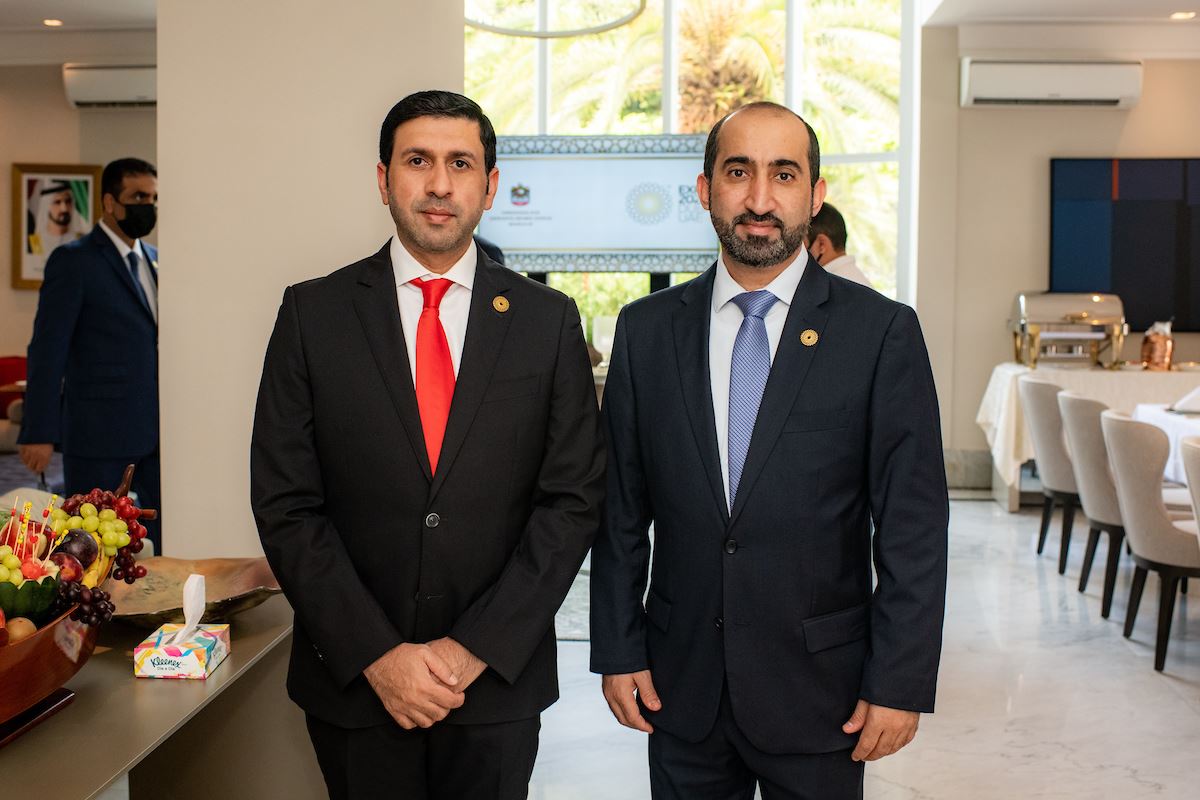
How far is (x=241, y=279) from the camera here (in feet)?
8.82

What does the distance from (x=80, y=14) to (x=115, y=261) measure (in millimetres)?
5984

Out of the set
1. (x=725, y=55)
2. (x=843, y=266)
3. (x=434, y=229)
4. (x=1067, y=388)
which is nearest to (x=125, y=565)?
(x=434, y=229)

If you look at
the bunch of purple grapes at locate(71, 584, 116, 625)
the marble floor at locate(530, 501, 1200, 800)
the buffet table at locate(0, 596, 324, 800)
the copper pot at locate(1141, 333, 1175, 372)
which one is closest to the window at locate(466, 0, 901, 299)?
the copper pot at locate(1141, 333, 1175, 372)

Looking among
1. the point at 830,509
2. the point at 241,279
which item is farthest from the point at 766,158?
the point at 241,279

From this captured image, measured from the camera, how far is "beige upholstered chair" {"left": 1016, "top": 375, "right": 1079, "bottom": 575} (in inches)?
230

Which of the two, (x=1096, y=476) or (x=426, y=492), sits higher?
(x=426, y=492)

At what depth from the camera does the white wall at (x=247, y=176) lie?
8.61 feet

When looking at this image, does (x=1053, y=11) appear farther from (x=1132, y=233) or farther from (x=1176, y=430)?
(x=1176, y=430)

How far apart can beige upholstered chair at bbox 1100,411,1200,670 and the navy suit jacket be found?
12.3ft

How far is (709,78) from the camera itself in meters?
9.23

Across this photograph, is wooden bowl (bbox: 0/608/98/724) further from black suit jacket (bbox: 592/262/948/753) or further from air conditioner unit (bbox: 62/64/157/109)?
air conditioner unit (bbox: 62/64/157/109)

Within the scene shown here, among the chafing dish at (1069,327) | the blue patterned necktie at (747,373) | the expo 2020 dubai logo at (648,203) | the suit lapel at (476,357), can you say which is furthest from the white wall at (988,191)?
the suit lapel at (476,357)

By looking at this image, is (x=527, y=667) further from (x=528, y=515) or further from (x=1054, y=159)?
(x=1054, y=159)

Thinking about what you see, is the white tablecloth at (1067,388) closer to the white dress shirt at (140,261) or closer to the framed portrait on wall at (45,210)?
the white dress shirt at (140,261)
